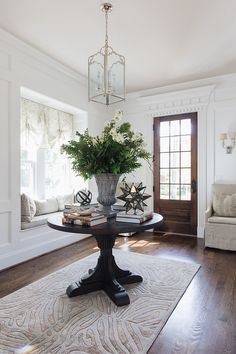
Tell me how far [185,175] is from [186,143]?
1.99ft

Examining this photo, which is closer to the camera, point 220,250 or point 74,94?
point 220,250

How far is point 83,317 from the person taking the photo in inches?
77.5

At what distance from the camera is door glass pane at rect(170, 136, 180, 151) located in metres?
4.83

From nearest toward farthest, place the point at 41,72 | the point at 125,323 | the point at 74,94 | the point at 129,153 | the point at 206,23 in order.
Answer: the point at 125,323 < the point at 129,153 < the point at 206,23 < the point at 41,72 < the point at 74,94

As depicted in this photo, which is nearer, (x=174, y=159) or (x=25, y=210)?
(x=25, y=210)

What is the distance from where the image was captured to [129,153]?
2.29 meters

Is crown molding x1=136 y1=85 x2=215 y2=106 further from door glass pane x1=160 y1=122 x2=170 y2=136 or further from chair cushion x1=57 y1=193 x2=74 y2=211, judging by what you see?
chair cushion x1=57 y1=193 x2=74 y2=211

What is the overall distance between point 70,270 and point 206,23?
3187 millimetres

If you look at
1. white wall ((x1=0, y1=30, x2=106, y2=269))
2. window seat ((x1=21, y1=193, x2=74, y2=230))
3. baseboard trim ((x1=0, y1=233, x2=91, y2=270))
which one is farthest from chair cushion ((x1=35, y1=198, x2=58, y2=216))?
baseboard trim ((x1=0, y1=233, x2=91, y2=270))

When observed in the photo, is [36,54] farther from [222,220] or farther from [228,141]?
[222,220]

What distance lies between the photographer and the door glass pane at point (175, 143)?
483cm

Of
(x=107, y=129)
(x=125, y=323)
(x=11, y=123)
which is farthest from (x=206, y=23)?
(x=125, y=323)

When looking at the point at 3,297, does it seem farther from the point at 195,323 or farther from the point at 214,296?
the point at 214,296

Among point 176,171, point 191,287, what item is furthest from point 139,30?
point 191,287
